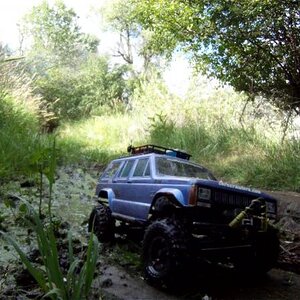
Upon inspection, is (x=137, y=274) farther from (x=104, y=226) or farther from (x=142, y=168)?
(x=142, y=168)

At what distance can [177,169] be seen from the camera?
5.48m

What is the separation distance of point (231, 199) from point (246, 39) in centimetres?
567

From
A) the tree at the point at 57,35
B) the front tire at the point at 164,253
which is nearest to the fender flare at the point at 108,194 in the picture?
the front tire at the point at 164,253

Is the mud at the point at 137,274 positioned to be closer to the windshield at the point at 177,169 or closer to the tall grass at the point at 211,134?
the windshield at the point at 177,169

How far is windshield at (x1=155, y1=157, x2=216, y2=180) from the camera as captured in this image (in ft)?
17.5

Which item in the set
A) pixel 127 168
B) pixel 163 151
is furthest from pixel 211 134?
pixel 127 168

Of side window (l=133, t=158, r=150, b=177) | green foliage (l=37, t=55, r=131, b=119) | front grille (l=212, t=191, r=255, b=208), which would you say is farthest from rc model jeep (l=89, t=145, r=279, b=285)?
green foliage (l=37, t=55, r=131, b=119)

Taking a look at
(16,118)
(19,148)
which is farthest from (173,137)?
(19,148)

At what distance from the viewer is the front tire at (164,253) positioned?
385 centimetres

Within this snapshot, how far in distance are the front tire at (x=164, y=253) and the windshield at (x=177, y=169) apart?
1122 mm

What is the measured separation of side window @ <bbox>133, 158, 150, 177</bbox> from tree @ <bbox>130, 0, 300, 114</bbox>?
14.4 feet

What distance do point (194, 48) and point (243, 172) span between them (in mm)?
3975

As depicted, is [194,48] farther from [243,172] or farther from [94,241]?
[94,241]

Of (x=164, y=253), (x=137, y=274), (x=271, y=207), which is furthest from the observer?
(x=271, y=207)
